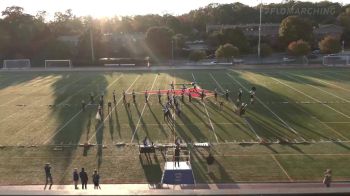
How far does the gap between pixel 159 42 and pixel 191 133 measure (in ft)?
160

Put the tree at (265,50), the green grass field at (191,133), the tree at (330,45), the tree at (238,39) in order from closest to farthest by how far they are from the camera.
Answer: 1. the green grass field at (191,133)
2. the tree at (330,45)
3. the tree at (265,50)
4. the tree at (238,39)

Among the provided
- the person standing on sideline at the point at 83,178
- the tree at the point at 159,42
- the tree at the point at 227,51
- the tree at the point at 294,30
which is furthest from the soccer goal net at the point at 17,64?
the person standing on sideline at the point at 83,178

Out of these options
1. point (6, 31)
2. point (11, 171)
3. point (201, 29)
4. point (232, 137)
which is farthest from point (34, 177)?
point (201, 29)

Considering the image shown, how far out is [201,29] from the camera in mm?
104438

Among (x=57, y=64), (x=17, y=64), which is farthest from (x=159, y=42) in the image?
(x=17, y=64)

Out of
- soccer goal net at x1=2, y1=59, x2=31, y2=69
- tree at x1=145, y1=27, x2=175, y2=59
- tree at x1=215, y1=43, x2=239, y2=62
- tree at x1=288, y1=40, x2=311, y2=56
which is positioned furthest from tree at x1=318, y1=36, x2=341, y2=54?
soccer goal net at x1=2, y1=59, x2=31, y2=69

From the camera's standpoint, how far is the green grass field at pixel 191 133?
58.5ft

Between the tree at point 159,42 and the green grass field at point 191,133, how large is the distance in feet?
99.0

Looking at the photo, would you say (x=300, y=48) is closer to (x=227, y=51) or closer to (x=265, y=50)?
(x=265, y=50)

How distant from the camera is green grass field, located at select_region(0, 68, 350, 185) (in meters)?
17.8

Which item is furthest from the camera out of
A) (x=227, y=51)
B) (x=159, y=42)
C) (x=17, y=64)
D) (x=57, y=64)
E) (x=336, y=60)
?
(x=159, y=42)

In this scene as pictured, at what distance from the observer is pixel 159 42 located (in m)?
70.8

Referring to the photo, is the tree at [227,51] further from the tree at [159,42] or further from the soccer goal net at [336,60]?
the soccer goal net at [336,60]

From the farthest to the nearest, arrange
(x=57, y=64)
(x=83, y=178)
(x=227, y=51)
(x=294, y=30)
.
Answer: (x=294, y=30) < (x=57, y=64) < (x=227, y=51) < (x=83, y=178)
